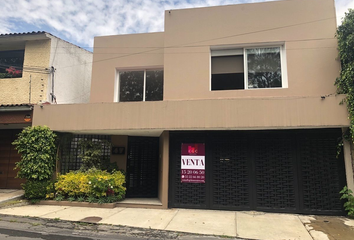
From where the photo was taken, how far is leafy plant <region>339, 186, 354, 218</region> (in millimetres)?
6676

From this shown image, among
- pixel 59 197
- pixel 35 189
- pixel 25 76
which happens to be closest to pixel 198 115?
pixel 59 197

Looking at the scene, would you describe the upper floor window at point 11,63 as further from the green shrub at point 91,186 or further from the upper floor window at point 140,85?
the green shrub at point 91,186

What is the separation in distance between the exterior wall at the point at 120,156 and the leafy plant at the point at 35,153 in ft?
7.47

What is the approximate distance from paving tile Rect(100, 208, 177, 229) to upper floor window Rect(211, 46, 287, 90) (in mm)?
4371

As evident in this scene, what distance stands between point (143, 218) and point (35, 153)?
4.23m

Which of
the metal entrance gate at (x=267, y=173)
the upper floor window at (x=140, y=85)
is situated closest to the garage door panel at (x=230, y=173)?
the metal entrance gate at (x=267, y=173)

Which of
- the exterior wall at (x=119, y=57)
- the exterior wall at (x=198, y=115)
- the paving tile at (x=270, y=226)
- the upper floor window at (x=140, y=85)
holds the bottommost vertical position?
the paving tile at (x=270, y=226)

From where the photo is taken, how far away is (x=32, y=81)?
10.4 meters

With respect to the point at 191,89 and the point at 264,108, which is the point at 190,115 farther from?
the point at 264,108

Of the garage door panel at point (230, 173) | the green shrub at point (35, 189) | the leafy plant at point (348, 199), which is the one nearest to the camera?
the leafy plant at point (348, 199)

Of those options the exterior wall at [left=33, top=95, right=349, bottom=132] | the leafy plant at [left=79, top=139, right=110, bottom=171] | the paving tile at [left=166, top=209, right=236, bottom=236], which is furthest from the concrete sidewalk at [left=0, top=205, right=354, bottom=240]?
the exterior wall at [left=33, top=95, right=349, bottom=132]

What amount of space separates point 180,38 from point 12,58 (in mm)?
8057

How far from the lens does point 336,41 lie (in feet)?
25.2

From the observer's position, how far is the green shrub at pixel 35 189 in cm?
799
